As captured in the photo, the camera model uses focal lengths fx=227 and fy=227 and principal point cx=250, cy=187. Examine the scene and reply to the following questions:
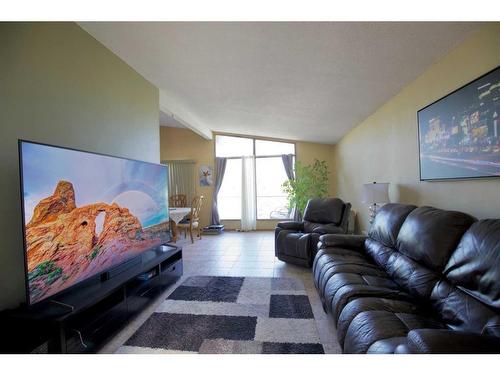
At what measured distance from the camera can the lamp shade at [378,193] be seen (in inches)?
110

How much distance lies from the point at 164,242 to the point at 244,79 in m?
2.28

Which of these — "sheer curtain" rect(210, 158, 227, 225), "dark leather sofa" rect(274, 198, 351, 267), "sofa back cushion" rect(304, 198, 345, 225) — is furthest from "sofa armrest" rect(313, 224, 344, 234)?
"sheer curtain" rect(210, 158, 227, 225)

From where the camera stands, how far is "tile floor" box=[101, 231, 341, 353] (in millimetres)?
1798

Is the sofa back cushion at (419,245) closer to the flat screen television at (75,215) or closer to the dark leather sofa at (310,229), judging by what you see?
the dark leather sofa at (310,229)

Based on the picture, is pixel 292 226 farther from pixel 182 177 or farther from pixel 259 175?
pixel 182 177

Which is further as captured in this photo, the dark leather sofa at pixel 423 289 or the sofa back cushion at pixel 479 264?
the sofa back cushion at pixel 479 264

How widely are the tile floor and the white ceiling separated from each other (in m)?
2.33

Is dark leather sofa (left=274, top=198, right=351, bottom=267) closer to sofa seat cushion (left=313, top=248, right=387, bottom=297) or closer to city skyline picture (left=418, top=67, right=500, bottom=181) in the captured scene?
sofa seat cushion (left=313, top=248, right=387, bottom=297)

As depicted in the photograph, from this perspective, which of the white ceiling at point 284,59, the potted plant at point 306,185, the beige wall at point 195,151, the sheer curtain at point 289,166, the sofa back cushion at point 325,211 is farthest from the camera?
the beige wall at point 195,151

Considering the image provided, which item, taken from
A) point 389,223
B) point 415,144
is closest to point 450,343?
point 389,223

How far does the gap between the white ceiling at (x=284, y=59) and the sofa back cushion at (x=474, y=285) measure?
1.46 m

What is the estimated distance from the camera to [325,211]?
12.0ft

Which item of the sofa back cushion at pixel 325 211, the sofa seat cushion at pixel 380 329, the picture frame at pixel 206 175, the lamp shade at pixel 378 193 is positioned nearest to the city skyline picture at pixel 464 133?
the lamp shade at pixel 378 193

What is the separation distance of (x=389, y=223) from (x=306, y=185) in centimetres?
322
